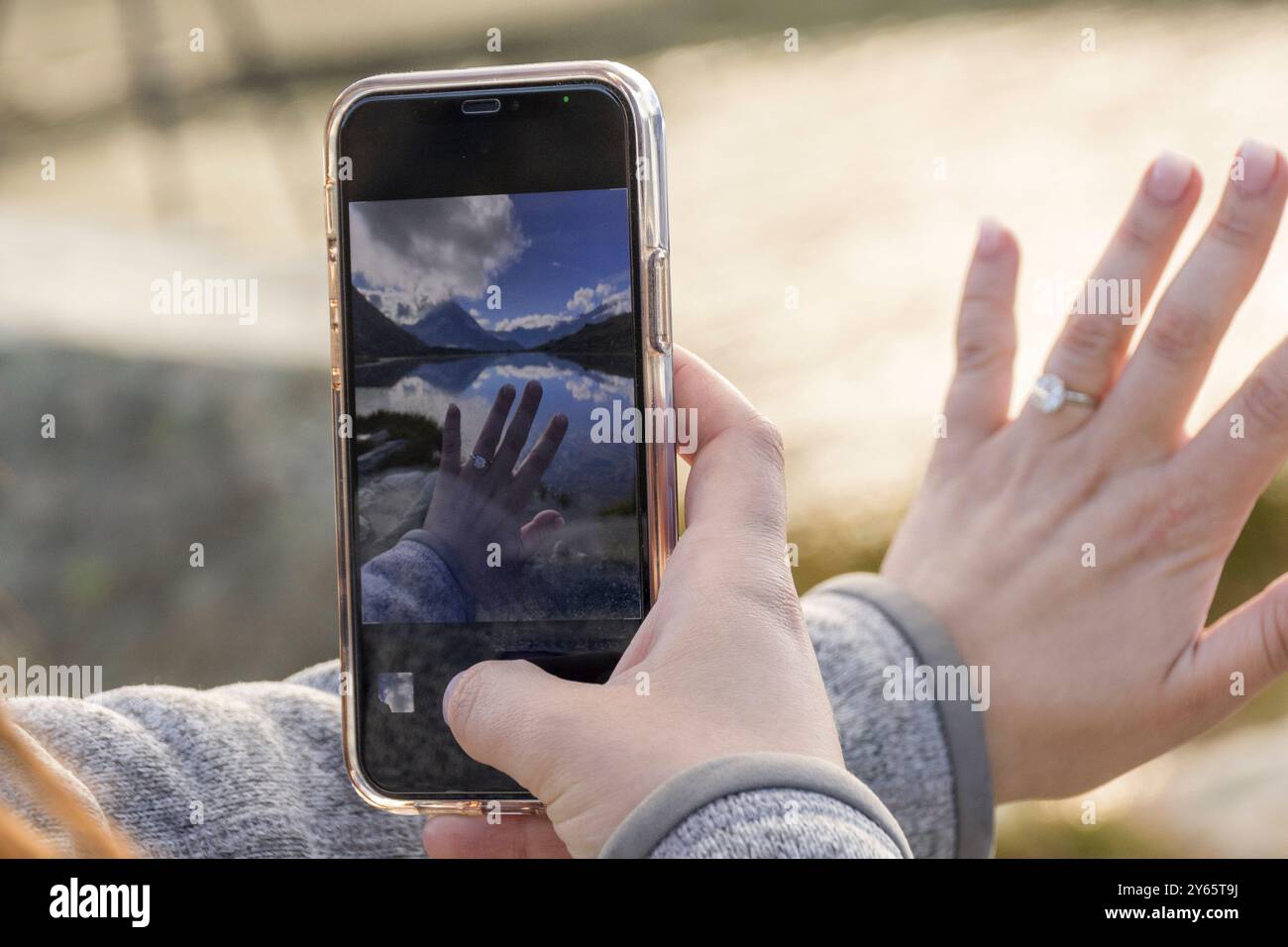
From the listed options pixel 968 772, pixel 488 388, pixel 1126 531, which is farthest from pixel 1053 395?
pixel 488 388

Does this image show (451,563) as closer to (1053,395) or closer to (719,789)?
(719,789)

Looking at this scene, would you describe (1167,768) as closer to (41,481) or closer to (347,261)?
(347,261)

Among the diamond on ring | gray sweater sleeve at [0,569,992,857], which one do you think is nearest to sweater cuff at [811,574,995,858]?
gray sweater sleeve at [0,569,992,857]

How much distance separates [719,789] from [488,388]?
0.27 metres

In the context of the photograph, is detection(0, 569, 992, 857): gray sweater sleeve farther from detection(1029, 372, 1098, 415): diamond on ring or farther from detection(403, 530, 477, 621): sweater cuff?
detection(1029, 372, 1098, 415): diamond on ring

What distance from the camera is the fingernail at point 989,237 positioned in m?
0.84

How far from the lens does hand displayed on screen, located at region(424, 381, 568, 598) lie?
563 mm

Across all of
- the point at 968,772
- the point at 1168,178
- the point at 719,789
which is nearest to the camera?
the point at 719,789

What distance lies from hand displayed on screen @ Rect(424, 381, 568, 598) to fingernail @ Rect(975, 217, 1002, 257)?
1.44ft

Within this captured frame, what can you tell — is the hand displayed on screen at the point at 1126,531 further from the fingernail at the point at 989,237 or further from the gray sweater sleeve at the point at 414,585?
the gray sweater sleeve at the point at 414,585

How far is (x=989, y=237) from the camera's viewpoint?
33.1 inches

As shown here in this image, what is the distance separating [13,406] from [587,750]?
1.83 meters

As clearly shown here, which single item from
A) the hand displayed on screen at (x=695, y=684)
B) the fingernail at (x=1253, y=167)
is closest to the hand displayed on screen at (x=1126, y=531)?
the fingernail at (x=1253, y=167)
